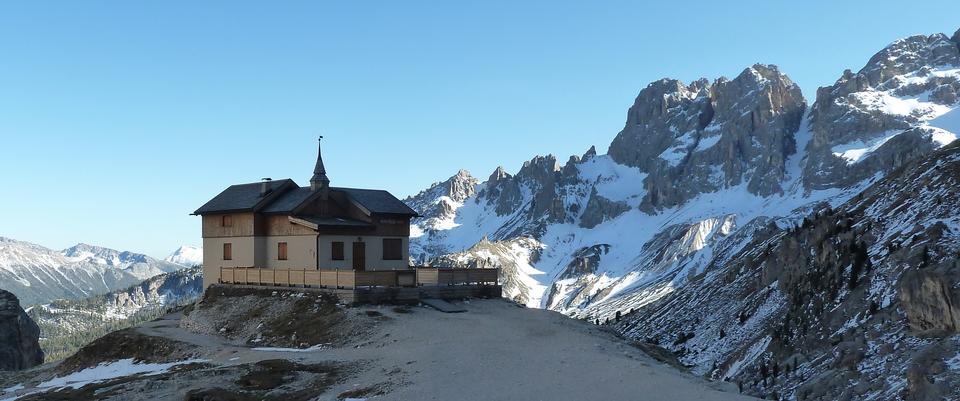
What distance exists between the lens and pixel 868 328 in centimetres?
3556

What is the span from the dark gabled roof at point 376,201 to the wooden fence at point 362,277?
9.45 m

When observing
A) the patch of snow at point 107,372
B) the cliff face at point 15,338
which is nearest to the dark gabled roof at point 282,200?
the patch of snow at point 107,372

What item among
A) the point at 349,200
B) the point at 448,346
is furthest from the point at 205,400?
the point at 349,200

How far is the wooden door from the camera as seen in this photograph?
2218 inches

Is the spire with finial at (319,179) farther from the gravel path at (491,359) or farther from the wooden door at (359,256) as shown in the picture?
the gravel path at (491,359)

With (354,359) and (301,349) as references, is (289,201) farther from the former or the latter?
(354,359)

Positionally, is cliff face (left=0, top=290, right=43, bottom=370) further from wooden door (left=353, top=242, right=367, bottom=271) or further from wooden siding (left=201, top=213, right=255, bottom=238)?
wooden door (left=353, top=242, right=367, bottom=271)

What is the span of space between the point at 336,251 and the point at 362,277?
10776 mm

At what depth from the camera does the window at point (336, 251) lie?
180 ft

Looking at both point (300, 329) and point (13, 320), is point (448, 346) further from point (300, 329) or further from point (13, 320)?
point (13, 320)

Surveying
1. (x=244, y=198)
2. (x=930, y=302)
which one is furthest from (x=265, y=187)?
(x=930, y=302)

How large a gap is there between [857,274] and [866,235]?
19.5ft

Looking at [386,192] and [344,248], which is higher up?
[386,192]

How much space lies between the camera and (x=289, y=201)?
5847 centimetres
